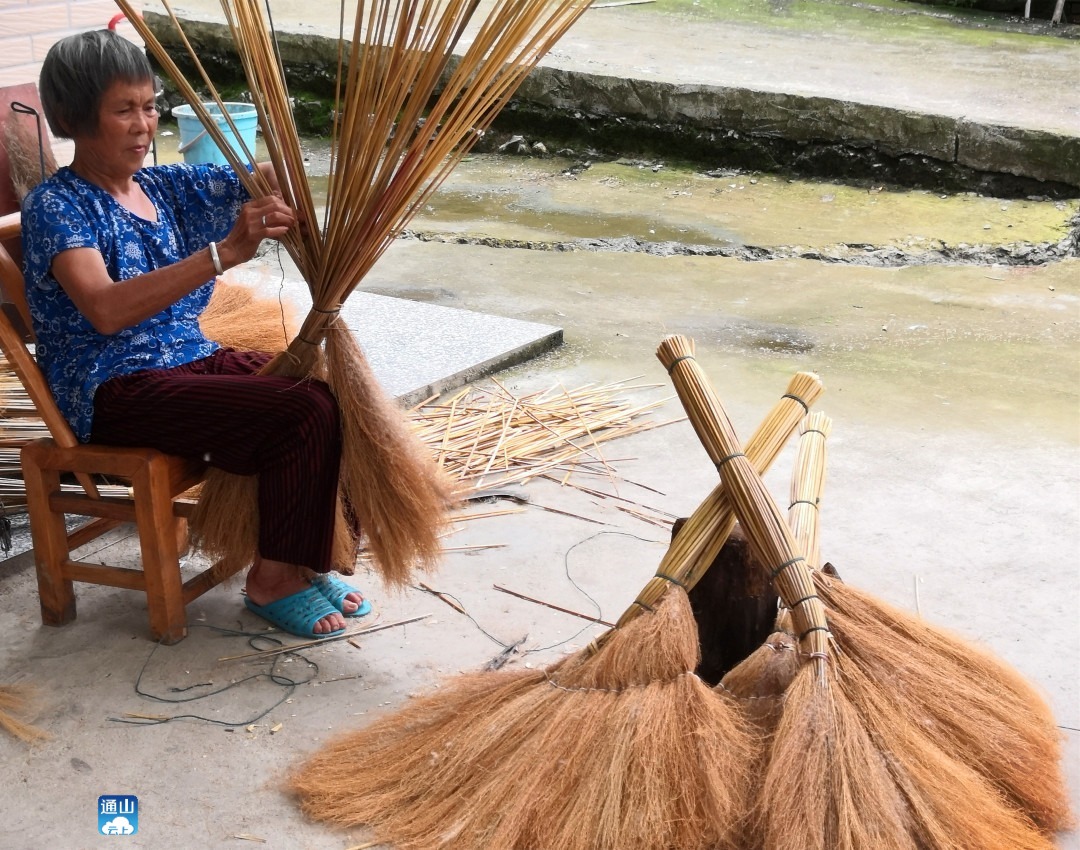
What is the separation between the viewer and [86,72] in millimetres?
2006

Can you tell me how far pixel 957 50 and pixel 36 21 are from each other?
22.0ft

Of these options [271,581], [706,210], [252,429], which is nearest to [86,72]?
[252,429]

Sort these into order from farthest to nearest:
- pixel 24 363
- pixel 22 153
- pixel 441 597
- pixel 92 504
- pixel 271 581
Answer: pixel 22 153, pixel 441 597, pixel 271 581, pixel 92 504, pixel 24 363

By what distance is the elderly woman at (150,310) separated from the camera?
2.02 metres

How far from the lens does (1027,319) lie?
438 cm

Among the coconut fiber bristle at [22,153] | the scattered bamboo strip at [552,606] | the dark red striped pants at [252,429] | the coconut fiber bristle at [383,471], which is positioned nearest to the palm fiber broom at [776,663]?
the scattered bamboo strip at [552,606]

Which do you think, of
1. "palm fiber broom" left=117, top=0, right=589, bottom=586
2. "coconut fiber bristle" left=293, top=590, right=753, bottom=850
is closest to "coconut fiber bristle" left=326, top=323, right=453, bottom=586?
"palm fiber broom" left=117, top=0, right=589, bottom=586

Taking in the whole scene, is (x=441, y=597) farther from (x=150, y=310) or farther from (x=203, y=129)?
(x=203, y=129)

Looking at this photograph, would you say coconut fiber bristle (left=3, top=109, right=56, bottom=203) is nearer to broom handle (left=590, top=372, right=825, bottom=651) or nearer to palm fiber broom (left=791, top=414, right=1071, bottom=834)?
broom handle (left=590, top=372, right=825, bottom=651)

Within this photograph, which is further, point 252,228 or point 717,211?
point 717,211

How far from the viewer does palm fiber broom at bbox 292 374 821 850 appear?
1.66 metres

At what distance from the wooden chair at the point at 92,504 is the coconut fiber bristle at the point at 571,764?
21.2 inches

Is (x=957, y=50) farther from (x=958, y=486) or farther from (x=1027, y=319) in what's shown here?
(x=958, y=486)

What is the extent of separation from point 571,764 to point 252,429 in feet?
2.82
